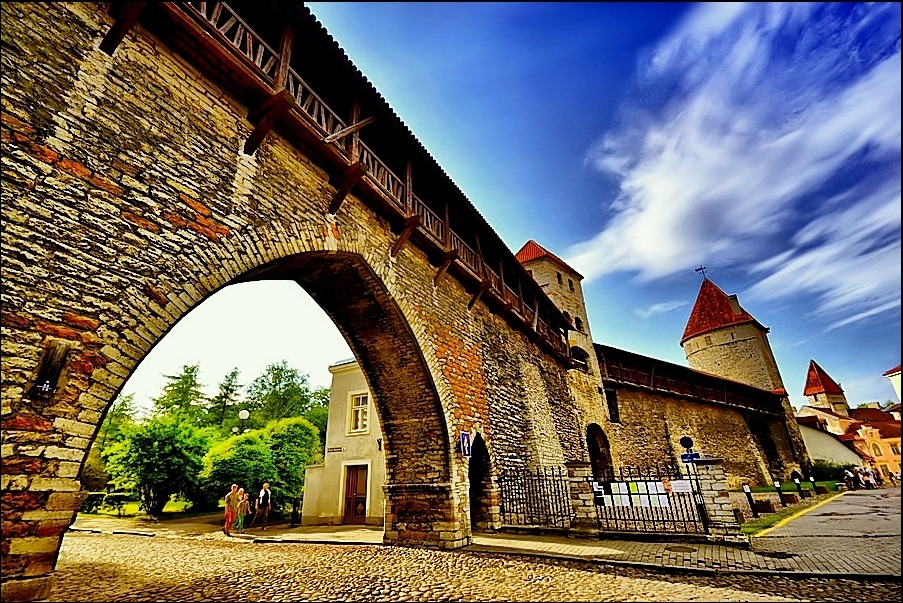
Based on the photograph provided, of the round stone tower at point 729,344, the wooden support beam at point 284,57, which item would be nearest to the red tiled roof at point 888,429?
the wooden support beam at point 284,57

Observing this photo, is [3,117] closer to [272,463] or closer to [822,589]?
[822,589]

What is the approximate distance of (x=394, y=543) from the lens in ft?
26.5

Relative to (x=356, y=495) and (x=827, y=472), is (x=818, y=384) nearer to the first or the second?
(x=827, y=472)

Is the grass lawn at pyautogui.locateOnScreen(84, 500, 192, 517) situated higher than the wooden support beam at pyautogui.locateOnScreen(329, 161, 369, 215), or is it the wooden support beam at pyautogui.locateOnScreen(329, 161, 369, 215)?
the wooden support beam at pyautogui.locateOnScreen(329, 161, 369, 215)

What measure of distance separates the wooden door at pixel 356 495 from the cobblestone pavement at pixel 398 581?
20.9 feet

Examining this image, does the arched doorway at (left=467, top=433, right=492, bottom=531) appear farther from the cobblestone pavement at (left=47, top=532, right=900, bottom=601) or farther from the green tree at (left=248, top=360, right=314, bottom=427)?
the green tree at (left=248, top=360, right=314, bottom=427)

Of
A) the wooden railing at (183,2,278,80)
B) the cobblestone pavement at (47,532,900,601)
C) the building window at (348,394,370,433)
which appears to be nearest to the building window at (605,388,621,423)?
the building window at (348,394,370,433)

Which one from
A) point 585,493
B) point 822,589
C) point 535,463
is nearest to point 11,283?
point 822,589

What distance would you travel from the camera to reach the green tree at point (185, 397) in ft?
96.5

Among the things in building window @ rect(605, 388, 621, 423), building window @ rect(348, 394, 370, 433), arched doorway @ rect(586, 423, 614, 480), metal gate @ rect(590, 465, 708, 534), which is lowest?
metal gate @ rect(590, 465, 708, 534)

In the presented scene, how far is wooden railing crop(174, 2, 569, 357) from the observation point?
567 cm

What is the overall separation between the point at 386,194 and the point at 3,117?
507 cm

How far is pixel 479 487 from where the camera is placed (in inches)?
376

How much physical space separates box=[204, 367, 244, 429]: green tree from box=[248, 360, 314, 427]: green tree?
1264 millimetres
